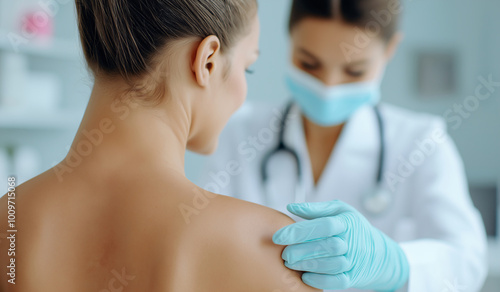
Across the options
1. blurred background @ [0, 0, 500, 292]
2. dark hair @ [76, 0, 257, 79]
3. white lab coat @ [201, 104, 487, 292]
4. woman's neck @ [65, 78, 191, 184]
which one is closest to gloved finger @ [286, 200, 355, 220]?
woman's neck @ [65, 78, 191, 184]

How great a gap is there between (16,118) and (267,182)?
1553mm

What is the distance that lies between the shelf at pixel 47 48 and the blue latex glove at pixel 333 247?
1991 millimetres

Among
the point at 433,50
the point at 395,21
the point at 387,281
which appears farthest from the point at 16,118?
the point at 433,50

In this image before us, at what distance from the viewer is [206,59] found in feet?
2.39

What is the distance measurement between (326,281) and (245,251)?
208 millimetres

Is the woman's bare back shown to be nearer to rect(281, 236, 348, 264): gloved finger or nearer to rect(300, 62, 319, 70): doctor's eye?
rect(281, 236, 348, 264): gloved finger

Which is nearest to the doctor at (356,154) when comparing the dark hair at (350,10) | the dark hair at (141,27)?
the dark hair at (350,10)

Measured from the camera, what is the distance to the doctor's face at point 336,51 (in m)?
1.42

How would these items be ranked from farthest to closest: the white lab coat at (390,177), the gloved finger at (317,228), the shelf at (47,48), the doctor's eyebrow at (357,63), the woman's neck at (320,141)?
the shelf at (47,48), the woman's neck at (320,141), the doctor's eyebrow at (357,63), the white lab coat at (390,177), the gloved finger at (317,228)

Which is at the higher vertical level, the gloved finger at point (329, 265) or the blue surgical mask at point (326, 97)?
the blue surgical mask at point (326, 97)

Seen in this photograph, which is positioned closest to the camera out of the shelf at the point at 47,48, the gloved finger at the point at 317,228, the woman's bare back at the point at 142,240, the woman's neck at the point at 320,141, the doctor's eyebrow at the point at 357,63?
the woman's bare back at the point at 142,240

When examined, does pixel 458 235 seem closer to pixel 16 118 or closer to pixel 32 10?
pixel 16 118

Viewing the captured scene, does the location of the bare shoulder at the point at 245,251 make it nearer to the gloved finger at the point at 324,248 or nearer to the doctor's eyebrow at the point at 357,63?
the gloved finger at the point at 324,248

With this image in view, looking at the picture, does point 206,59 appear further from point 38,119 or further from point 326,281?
point 38,119
